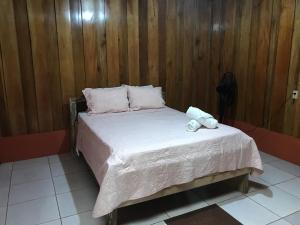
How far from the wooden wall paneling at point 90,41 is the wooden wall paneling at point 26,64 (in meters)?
0.69

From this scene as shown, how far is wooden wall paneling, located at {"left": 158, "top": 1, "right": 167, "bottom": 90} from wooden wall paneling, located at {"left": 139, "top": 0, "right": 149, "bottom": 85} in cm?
22

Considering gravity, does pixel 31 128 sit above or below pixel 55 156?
above

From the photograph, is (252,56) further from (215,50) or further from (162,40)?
(162,40)

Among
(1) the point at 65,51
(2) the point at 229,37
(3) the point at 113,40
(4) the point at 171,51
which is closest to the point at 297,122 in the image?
(2) the point at 229,37

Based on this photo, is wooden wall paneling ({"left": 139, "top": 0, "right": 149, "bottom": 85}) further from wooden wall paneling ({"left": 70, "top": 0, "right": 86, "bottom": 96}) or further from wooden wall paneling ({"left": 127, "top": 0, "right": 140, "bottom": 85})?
wooden wall paneling ({"left": 70, "top": 0, "right": 86, "bottom": 96})

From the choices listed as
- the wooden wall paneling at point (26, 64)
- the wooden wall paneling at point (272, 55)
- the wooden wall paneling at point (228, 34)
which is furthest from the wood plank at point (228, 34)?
the wooden wall paneling at point (26, 64)

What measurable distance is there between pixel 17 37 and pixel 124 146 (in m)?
2.12

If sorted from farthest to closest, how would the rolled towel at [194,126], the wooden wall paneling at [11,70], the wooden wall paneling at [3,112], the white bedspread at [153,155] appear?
1. the wooden wall paneling at [3,112]
2. the wooden wall paneling at [11,70]
3. the rolled towel at [194,126]
4. the white bedspread at [153,155]

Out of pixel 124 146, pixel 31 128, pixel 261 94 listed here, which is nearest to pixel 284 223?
pixel 124 146

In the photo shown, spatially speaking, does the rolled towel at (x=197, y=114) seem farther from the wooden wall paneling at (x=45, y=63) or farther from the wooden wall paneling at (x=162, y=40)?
the wooden wall paneling at (x=45, y=63)

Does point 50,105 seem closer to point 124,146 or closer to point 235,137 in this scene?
point 124,146

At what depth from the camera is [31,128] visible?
10.9 ft

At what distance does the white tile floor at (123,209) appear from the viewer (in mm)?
2100

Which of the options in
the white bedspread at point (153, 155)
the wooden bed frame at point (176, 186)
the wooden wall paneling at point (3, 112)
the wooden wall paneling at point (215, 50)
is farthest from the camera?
the wooden wall paneling at point (215, 50)
